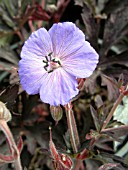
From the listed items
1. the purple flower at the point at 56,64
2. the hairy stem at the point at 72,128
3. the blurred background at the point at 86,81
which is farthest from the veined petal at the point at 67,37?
the blurred background at the point at 86,81

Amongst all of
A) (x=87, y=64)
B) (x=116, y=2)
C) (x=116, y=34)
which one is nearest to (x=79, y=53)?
(x=87, y=64)

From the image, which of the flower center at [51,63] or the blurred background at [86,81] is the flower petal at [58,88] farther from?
the blurred background at [86,81]

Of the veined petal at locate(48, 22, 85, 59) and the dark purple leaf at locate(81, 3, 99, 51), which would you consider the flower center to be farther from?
the dark purple leaf at locate(81, 3, 99, 51)

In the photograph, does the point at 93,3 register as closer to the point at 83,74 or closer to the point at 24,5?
the point at 24,5

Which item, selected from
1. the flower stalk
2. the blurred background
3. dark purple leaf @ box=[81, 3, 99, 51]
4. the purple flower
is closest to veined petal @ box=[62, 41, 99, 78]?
the purple flower

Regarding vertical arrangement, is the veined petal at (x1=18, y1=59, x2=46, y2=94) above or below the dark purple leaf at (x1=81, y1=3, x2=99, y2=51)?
below

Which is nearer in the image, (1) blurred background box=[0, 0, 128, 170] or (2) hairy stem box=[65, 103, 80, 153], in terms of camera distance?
(2) hairy stem box=[65, 103, 80, 153]
